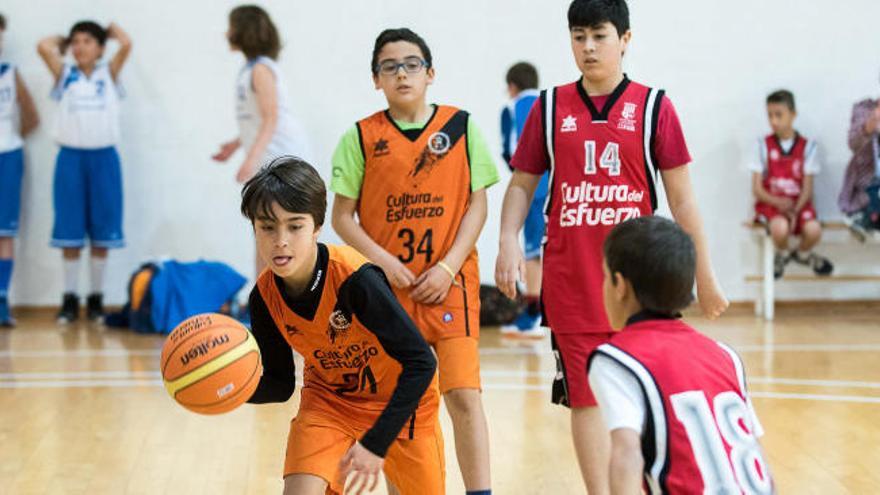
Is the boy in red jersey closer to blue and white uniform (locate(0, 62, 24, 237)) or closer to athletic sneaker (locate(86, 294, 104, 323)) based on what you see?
athletic sneaker (locate(86, 294, 104, 323))

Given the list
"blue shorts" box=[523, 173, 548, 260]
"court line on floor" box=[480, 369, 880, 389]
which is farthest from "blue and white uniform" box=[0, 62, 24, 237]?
"court line on floor" box=[480, 369, 880, 389]

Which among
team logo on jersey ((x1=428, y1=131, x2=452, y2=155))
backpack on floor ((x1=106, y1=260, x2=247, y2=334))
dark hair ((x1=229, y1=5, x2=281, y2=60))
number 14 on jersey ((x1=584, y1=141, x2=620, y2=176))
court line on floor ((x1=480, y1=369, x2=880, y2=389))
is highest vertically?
dark hair ((x1=229, y1=5, x2=281, y2=60))

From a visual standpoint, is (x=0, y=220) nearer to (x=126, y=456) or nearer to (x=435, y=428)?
(x=126, y=456)

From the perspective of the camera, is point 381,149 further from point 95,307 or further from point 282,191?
point 95,307

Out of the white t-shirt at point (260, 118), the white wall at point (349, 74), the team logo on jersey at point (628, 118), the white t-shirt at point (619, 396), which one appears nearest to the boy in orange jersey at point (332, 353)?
the white t-shirt at point (619, 396)

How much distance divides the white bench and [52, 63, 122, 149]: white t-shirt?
4648 mm

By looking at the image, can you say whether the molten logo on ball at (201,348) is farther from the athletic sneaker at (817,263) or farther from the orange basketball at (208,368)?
the athletic sneaker at (817,263)

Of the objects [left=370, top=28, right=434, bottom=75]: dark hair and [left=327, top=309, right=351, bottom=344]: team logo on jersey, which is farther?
[left=370, top=28, right=434, bottom=75]: dark hair

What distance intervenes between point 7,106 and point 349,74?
8.00 feet

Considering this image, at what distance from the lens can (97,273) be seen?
8.58 m

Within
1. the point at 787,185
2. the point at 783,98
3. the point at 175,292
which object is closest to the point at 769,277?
the point at 787,185

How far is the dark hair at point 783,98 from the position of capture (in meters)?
8.48

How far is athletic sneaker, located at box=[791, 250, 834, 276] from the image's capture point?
8.74 meters

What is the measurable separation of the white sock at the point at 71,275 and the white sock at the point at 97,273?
0.10 m
